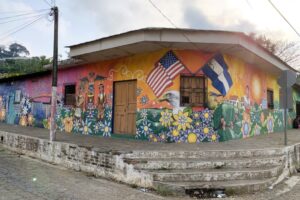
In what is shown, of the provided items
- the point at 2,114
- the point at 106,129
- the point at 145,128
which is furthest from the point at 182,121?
the point at 2,114

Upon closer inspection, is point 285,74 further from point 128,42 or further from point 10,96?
point 10,96

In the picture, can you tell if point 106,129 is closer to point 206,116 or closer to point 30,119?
point 206,116

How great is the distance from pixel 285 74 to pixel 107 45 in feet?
18.9

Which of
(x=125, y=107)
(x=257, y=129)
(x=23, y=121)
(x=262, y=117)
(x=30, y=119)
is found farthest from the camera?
(x=23, y=121)

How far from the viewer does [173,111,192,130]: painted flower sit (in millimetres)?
10164

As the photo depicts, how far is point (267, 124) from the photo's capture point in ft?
48.8

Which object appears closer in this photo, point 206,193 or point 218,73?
point 206,193

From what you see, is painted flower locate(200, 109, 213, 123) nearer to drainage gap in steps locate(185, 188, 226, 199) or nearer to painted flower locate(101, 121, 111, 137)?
painted flower locate(101, 121, 111, 137)

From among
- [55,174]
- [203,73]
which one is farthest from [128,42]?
[55,174]

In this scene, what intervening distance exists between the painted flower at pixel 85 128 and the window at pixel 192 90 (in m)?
4.45

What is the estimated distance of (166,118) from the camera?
1024cm

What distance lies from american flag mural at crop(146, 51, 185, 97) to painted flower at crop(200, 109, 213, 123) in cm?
153

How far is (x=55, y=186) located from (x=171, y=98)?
497cm

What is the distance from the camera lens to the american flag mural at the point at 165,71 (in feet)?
33.5
